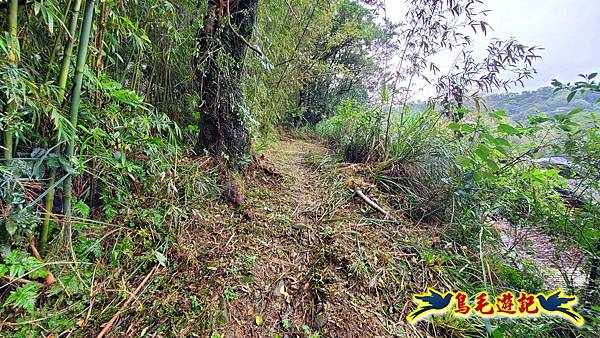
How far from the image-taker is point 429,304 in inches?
44.6

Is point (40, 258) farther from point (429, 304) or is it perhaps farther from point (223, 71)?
point (429, 304)

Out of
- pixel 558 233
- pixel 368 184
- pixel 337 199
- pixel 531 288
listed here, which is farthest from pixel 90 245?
pixel 558 233

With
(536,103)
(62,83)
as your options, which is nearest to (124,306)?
(62,83)

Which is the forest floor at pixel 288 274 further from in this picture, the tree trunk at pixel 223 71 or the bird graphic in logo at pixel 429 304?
the tree trunk at pixel 223 71

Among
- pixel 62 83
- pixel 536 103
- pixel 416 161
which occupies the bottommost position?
pixel 416 161

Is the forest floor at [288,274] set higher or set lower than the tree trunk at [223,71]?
lower

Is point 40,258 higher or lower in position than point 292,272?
higher

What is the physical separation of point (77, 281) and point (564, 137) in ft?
7.82

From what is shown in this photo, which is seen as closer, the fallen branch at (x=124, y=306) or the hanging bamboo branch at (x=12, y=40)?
the hanging bamboo branch at (x=12, y=40)

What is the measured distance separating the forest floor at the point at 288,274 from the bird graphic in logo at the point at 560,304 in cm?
44

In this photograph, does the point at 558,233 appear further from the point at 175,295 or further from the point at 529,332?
the point at 175,295

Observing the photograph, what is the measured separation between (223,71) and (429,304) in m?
1.76

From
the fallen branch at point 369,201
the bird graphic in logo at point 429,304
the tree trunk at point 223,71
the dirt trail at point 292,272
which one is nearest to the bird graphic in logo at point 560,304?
the bird graphic in logo at point 429,304

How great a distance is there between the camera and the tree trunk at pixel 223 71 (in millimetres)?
1502
